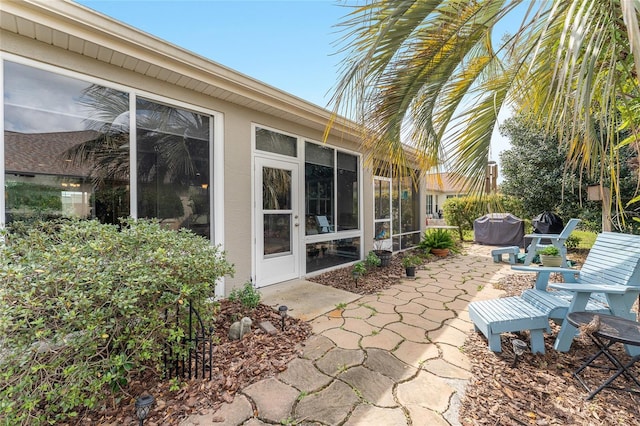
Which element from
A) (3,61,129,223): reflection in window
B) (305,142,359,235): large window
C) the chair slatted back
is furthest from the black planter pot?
(3,61,129,223): reflection in window

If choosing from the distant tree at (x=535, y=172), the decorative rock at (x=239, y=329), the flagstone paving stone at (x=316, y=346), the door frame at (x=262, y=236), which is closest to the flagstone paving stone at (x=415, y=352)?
the flagstone paving stone at (x=316, y=346)

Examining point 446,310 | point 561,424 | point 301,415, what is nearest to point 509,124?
point 446,310

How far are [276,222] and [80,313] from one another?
3.05 meters

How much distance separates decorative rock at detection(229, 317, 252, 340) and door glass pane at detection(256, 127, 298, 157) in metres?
2.63

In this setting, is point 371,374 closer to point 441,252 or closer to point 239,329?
point 239,329

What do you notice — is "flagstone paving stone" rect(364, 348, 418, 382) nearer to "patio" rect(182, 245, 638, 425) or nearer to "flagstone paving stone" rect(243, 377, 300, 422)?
"patio" rect(182, 245, 638, 425)

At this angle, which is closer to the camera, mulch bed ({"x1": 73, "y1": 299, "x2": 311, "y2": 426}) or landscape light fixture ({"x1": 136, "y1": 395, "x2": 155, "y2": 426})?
landscape light fixture ({"x1": 136, "y1": 395, "x2": 155, "y2": 426})

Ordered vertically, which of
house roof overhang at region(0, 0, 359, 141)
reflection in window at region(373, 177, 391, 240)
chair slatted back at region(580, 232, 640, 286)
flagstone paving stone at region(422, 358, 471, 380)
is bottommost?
flagstone paving stone at region(422, 358, 471, 380)

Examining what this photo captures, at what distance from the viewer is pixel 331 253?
5.66 meters

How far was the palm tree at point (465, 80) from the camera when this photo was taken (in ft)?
5.89

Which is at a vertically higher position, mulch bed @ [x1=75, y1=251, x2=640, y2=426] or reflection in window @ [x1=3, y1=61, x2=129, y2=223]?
reflection in window @ [x1=3, y1=61, x2=129, y2=223]

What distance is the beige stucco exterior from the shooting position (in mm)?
2369

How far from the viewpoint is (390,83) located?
8.05 ft

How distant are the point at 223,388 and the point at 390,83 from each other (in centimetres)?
288
